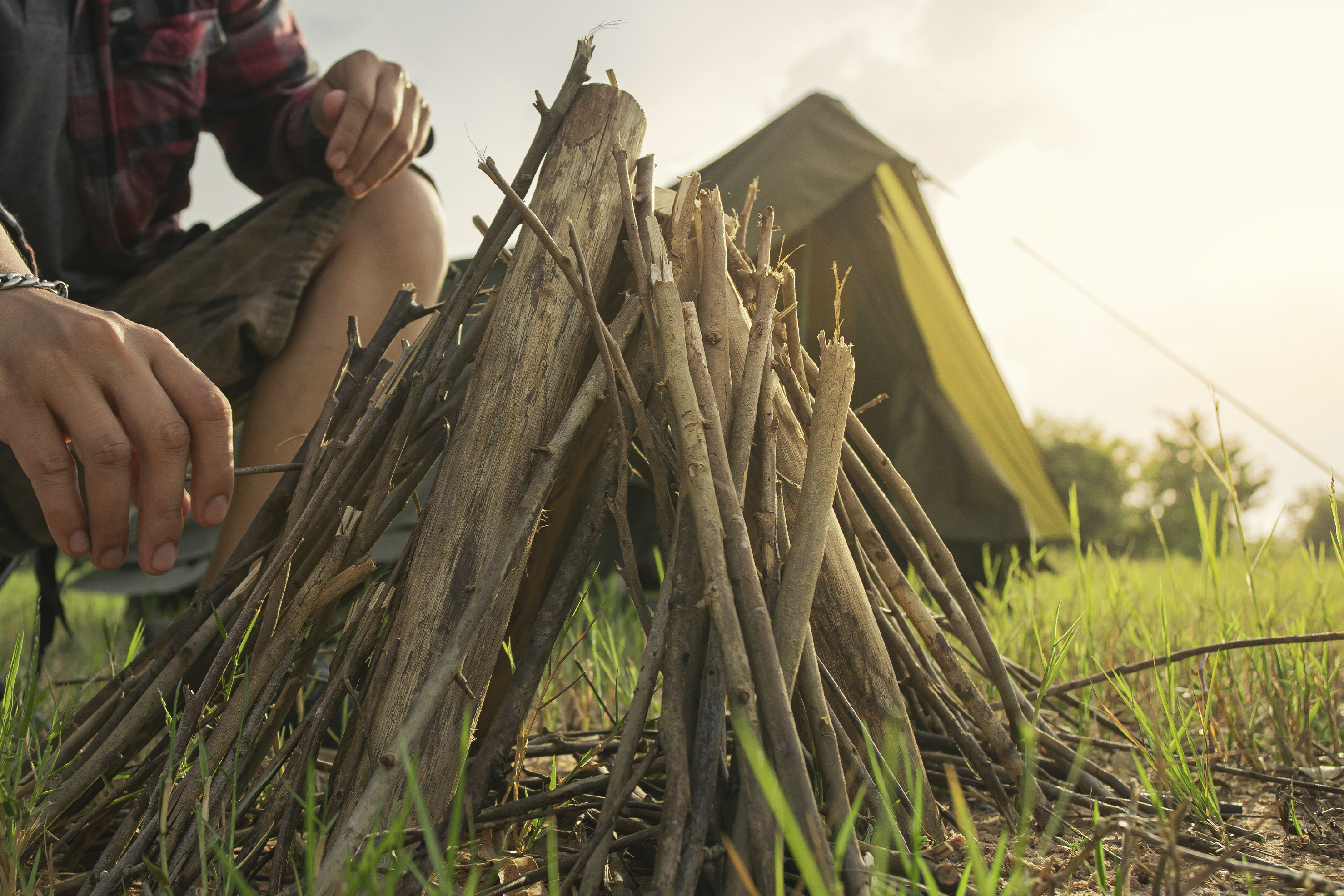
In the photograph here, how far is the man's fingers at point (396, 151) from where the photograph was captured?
59.3 inches

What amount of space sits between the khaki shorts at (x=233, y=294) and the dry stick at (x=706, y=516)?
3.99 feet

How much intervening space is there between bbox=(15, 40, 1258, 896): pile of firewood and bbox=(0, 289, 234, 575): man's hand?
12cm

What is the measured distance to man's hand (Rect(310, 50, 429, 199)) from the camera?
4.65 ft

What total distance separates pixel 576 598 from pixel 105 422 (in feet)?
1.85

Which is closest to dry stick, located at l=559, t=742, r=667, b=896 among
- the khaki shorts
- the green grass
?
the green grass

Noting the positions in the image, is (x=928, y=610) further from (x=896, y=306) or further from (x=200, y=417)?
(x=896, y=306)

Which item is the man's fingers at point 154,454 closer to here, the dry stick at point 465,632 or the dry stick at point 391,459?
the dry stick at point 391,459

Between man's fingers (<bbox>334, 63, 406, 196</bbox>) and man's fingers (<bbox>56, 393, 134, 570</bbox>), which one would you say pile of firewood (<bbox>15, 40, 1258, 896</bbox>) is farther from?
man's fingers (<bbox>334, 63, 406, 196</bbox>)

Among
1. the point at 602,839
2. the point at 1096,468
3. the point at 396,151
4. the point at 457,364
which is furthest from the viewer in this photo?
the point at 1096,468

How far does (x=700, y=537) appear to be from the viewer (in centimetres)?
73

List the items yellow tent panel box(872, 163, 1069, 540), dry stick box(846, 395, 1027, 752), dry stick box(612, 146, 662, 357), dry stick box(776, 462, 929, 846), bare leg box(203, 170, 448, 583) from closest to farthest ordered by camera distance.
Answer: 1. dry stick box(776, 462, 929, 846)
2. dry stick box(612, 146, 662, 357)
3. dry stick box(846, 395, 1027, 752)
4. bare leg box(203, 170, 448, 583)
5. yellow tent panel box(872, 163, 1069, 540)

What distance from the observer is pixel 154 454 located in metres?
0.86

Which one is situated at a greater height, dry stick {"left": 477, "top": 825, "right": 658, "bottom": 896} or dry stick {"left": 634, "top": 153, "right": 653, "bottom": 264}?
dry stick {"left": 634, "top": 153, "right": 653, "bottom": 264}

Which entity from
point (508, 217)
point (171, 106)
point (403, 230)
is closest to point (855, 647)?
point (508, 217)
